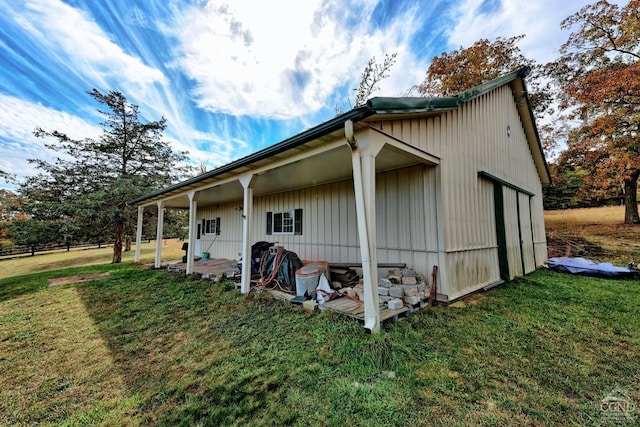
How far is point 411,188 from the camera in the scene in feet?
16.0

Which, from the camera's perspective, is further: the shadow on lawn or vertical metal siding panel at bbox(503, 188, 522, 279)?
vertical metal siding panel at bbox(503, 188, 522, 279)

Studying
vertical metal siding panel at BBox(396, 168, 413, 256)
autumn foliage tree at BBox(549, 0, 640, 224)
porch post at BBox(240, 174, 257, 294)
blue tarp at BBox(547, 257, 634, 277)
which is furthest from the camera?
autumn foliage tree at BBox(549, 0, 640, 224)

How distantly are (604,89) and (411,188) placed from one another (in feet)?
39.8

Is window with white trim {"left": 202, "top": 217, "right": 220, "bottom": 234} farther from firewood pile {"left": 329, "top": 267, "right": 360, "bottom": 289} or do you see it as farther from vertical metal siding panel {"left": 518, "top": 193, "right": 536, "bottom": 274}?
vertical metal siding panel {"left": 518, "top": 193, "right": 536, "bottom": 274}

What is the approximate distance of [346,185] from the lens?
6.20m

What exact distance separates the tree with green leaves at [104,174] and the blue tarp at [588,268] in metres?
17.3

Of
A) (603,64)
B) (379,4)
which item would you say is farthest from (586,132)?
(379,4)

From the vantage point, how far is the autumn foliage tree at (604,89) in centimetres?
1030

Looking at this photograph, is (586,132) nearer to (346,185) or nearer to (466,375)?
(346,185)

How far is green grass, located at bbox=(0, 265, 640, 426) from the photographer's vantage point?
1968 millimetres

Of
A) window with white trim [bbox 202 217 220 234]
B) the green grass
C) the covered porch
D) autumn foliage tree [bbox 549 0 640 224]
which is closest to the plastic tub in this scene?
the green grass

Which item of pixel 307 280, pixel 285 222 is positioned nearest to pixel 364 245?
pixel 307 280

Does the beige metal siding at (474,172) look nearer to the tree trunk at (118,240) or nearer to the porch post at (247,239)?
the porch post at (247,239)

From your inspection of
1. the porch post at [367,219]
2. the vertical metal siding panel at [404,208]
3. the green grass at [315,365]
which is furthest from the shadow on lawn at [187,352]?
the vertical metal siding panel at [404,208]
